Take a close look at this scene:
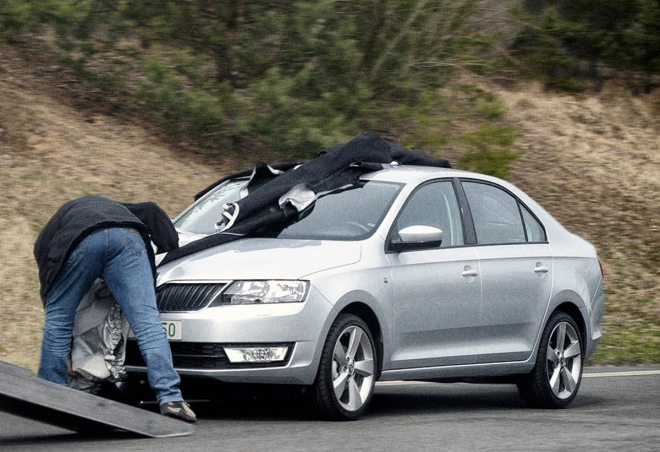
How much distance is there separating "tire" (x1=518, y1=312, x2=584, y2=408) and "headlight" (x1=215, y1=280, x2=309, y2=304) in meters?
2.46

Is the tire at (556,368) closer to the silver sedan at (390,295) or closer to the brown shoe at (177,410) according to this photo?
the silver sedan at (390,295)

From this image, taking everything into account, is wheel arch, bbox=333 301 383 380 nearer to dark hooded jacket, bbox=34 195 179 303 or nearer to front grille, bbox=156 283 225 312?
front grille, bbox=156 283 225 312

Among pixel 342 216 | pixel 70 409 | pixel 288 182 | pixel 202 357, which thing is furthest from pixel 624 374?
pixel 70 409

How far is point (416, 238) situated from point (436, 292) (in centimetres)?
45

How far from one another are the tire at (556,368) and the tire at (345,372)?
1720 millimetres

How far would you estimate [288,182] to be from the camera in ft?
28.1

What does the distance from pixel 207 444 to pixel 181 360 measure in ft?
2.95

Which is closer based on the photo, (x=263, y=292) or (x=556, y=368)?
(x=263, y=292)

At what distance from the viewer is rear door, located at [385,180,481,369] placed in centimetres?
811

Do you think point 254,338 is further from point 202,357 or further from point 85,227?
point 85,227

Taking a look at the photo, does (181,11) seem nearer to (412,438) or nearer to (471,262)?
(471,262)

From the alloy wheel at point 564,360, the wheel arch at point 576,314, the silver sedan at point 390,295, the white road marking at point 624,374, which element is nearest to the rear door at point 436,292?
the silver sedan at point 390,295

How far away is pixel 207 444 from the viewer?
6.69 meters

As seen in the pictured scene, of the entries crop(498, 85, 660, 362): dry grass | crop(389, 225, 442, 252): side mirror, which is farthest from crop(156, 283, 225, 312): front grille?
crop(498, 85, 660, 362): dry grass
